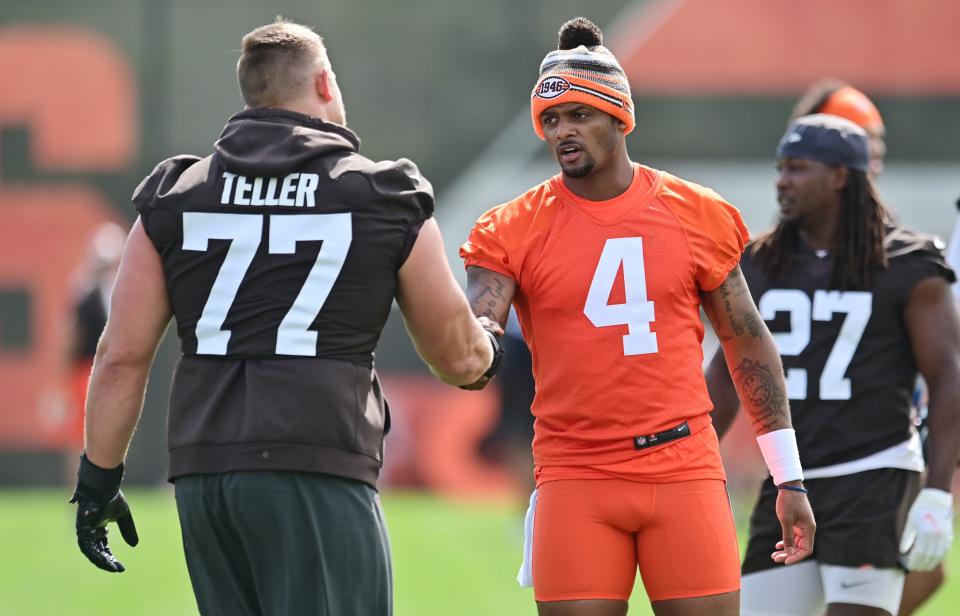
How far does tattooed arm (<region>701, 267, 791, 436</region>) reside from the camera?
4480mm

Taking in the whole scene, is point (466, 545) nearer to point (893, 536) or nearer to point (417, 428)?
point (417, 428)

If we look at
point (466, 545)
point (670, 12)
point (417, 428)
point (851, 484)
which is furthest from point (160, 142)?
point (851, 484)

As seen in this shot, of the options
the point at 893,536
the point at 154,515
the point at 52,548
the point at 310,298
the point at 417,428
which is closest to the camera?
the point at 310,298

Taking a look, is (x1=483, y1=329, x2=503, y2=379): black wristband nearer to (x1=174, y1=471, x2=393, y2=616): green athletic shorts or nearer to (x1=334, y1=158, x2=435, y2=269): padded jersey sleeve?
(x1=334, y1=158, x2=435, y2=269): padded jersey sleeve

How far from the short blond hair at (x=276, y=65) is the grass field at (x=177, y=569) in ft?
17.2

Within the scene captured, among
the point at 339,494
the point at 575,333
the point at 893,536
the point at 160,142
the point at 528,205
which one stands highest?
the point at 528,205

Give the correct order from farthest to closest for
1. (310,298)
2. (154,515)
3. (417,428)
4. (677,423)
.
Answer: (417,428)
(154,515)
(677,423)
(310,298)

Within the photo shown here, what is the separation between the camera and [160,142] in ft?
57.0

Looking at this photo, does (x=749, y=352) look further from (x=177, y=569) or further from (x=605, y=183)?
(x=177, y=569)

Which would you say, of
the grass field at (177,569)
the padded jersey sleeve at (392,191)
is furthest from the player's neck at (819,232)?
the grass field at (177,569)

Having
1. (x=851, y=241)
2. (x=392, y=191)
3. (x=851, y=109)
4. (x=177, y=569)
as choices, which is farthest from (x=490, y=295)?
(x=177, y=569)

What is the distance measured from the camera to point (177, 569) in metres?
10.4

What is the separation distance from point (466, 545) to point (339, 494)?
8160 millimetres

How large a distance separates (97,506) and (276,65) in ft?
4.35
